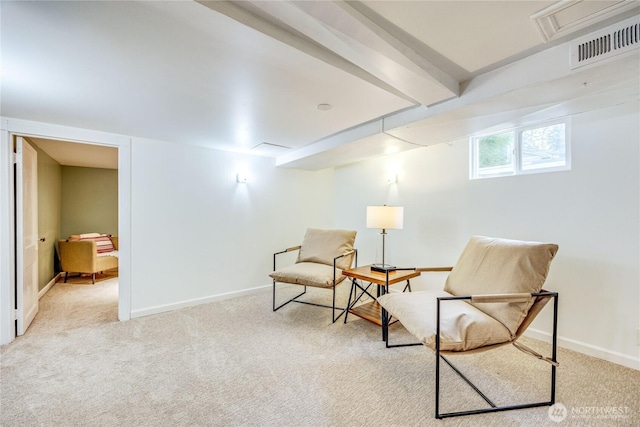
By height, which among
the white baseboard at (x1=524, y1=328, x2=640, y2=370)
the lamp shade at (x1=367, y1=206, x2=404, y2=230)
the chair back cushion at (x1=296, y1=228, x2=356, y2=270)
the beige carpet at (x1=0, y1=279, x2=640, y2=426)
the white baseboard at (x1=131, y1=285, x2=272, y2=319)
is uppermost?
the lamp shade at (x1=367, y1=206, x2=404, y2=230)

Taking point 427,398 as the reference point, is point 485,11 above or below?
above

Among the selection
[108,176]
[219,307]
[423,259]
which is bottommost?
[219,307]

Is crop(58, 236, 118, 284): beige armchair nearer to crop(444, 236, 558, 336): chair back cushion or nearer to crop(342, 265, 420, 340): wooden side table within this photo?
crop(342, 265, 420, 340): wooden side table

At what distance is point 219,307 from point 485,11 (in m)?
3.54

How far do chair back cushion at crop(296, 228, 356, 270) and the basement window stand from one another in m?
1.59

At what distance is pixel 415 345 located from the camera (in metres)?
2.35

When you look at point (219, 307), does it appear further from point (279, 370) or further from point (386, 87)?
point (386, 87)

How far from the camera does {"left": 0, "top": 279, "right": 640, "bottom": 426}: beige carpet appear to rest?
5.07 feet

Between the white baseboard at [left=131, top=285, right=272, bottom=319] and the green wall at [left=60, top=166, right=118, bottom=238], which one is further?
the green wall at [left=60, top=166, right=118, bottom=238]

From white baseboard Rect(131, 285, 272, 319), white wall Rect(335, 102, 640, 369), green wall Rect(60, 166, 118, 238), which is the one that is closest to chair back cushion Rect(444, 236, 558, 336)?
white wall Rect(335, 102, 640, 369)

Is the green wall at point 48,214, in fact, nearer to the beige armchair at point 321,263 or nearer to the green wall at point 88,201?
the green wall at point 88,201

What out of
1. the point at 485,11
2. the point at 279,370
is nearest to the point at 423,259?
the point at 279,370

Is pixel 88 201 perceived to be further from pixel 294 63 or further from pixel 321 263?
pixel 294 63

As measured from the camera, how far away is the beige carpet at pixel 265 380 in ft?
5.07
